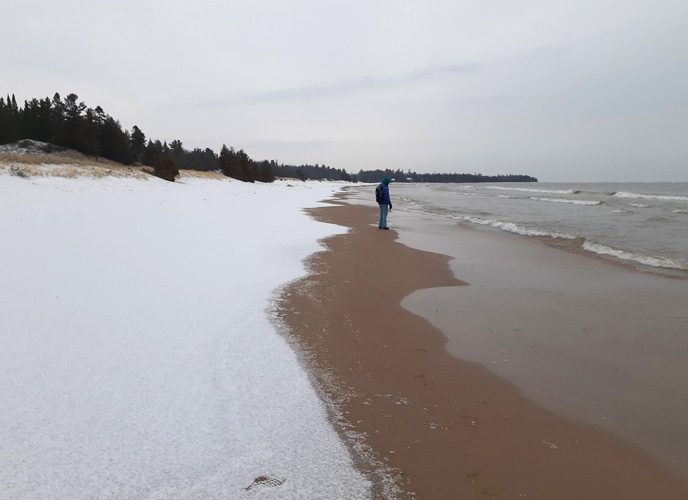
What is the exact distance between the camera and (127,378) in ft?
10.6

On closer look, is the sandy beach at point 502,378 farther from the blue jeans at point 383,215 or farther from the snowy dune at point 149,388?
the blue jeans at point 383,215

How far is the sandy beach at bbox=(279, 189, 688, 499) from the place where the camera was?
2.56 metres

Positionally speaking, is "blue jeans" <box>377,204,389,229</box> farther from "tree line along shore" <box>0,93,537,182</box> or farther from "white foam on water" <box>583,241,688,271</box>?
"tree line along shore" <box>0,93,537,182</box>

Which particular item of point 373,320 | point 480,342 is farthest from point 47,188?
point 480,342

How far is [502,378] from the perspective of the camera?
12.7ft

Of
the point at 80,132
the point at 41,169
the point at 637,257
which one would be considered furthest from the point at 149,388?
the point at 80,132

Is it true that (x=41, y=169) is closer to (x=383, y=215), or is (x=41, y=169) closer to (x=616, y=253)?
(x=383, y=215)

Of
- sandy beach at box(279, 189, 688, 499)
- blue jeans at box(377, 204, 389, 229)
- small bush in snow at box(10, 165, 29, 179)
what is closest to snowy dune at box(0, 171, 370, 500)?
sandy beach at box(279, 189, 688, 499)

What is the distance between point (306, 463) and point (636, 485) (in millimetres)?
2056

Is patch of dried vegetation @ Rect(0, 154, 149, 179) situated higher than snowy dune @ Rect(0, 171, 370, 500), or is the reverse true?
patch of dried vegetation @ Rect(0, 154, 149, 179)

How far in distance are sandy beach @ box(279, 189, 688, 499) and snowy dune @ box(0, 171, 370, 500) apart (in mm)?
409

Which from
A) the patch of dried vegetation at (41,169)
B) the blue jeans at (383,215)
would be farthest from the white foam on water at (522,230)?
the patch of dried vegetation at (41,169)

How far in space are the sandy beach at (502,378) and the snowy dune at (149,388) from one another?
1.34ft

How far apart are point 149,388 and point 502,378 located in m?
3.16
